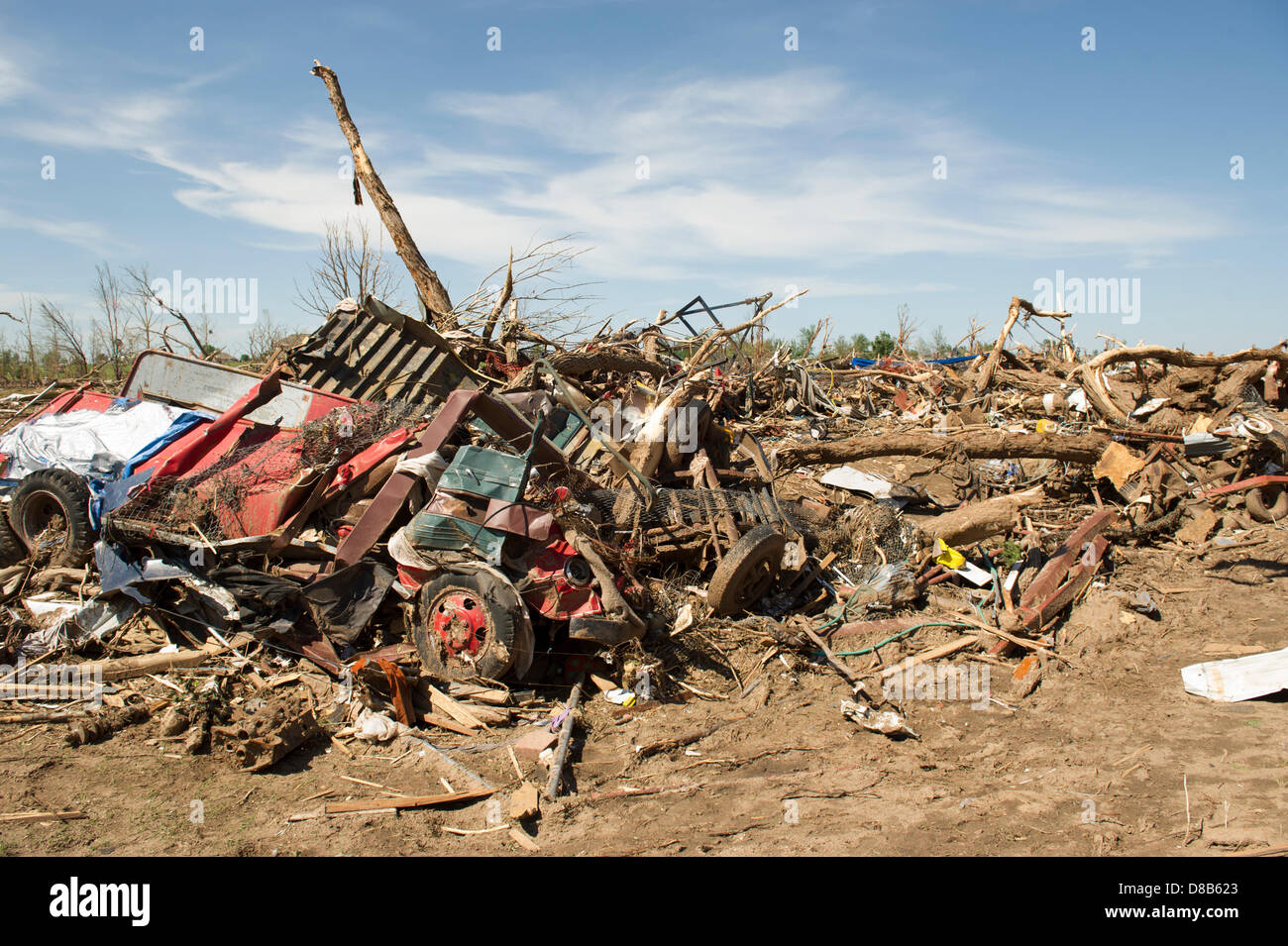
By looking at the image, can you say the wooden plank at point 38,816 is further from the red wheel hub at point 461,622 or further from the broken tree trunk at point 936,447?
the broken tree trunk at point 936,447

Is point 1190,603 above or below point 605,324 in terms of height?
below

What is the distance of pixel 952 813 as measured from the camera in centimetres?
368

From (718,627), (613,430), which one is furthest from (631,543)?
(613,430)

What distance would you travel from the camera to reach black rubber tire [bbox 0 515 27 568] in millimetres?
6168

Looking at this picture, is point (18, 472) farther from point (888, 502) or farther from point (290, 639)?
point (888, 502)

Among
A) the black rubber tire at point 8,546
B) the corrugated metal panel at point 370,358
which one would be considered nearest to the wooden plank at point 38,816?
the black rubber tire at point 8,546

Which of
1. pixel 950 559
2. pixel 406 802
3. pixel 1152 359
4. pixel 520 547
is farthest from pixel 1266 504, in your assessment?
pixel 406 802

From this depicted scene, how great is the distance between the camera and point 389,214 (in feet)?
37.1

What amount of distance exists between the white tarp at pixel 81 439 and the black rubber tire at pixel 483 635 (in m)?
3.64

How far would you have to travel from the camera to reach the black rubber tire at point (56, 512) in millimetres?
5922

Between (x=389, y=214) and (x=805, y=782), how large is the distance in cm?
1046

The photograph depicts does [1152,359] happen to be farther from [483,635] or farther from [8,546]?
[8,546]

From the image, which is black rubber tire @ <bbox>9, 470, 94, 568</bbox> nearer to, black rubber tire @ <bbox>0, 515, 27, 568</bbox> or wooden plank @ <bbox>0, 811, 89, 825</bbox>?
black rubber tire @ <bbox>0, 515, 27, 568</bbox>
